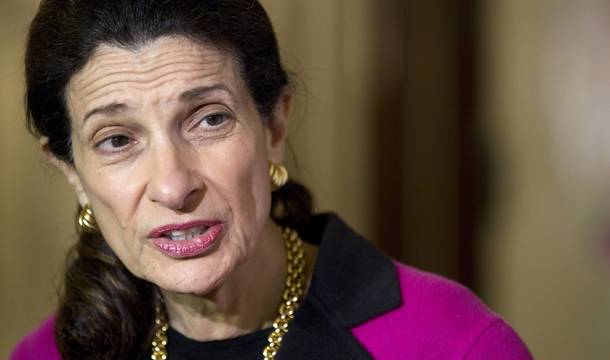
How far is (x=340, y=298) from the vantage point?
1470mm

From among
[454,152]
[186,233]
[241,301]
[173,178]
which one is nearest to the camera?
[173,178]

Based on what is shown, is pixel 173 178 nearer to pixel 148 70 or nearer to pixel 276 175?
pixel 148 70

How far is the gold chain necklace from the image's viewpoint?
1.47m

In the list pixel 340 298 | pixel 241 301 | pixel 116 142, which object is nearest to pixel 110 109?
pixel 116 142

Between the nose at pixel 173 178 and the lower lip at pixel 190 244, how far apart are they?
0.08 metres

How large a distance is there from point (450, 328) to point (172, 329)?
28.6 inches

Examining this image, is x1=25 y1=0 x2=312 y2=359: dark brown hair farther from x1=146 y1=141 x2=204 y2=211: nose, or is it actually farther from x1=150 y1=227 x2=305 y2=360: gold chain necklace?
x1=146 y1=141 x2=204 y2=211: nose

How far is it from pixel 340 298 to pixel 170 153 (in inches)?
22.1

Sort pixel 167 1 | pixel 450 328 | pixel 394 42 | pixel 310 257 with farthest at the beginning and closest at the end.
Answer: pixel 394 42, pixel 310 257, pixel 450 328, pixel 167 1

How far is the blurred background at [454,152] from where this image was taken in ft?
8.29

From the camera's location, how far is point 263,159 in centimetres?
138

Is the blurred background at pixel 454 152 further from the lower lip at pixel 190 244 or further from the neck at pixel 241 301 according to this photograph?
the lower lip at pixel 190 244

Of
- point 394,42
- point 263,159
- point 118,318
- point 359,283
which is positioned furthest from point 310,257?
point 394,42

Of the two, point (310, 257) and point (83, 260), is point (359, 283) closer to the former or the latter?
point (310, 257)
